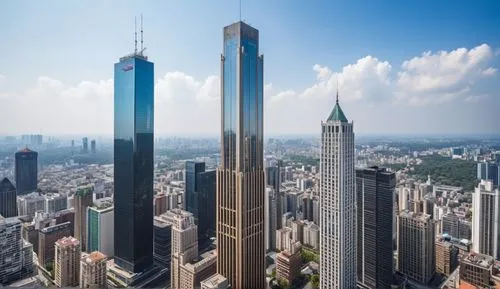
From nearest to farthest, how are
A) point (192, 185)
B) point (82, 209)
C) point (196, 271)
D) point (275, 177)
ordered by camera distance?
point (196, 271), point (82, 209), point (192, 185), point (275, 177)

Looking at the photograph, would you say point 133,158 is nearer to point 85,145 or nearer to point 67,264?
point 85,145

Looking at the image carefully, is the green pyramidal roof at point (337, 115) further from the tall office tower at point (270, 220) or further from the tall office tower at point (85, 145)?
the tall office tower at point (85, 145)

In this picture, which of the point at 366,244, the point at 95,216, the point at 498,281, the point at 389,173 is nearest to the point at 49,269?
the point at 95,216

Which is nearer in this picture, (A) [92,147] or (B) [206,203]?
Answer: (A) [92,147]

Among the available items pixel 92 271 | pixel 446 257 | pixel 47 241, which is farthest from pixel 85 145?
pixel 446 257

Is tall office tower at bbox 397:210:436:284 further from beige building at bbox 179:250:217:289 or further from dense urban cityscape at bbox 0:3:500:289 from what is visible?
beige building at bbox 179:250:217:289

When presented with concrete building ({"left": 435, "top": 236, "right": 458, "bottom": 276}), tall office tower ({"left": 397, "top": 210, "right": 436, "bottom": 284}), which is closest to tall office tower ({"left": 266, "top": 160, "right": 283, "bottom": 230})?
tall office tower ({"left": 397, "top": 210, "right": 436, "bottom": 284})

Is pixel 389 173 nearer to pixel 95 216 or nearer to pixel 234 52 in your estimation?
pixel 234 52
